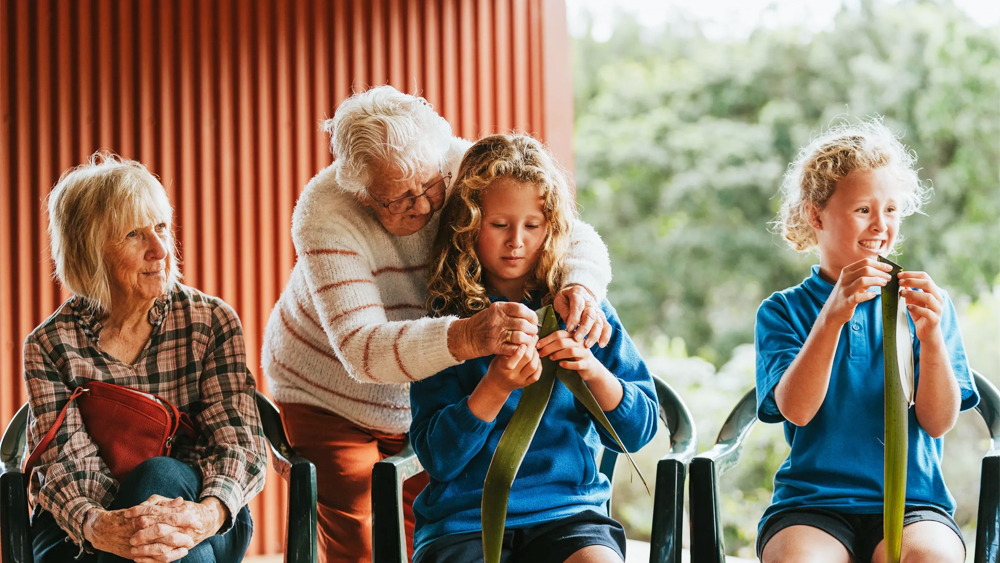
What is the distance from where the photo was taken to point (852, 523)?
189 centimetres

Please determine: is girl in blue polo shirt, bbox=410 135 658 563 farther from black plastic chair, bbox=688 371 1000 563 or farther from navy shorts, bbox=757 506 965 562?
navy shorts, bbox=757 506 965 562

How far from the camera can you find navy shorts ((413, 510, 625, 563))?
71.7 inches

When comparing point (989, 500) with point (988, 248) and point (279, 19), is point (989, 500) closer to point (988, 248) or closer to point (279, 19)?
point (279, 19)

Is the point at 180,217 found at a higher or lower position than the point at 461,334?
higher

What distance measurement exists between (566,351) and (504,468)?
0.24 meters

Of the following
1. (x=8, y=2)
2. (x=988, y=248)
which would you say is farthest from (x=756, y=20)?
(x=8, y=2)

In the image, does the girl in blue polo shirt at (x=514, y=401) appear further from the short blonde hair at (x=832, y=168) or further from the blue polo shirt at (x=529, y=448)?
the short blonde hair at (x=832, y=168)

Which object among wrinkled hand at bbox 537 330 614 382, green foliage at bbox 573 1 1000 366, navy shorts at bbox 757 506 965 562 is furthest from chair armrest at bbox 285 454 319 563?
green foliage at bbox 573 1 1000 366

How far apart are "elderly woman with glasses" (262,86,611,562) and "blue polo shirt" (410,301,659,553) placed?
0.36 ft

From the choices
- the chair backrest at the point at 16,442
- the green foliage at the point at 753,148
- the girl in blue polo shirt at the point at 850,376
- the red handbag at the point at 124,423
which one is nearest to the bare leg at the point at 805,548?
the girl in blue polo shirt at the point at 850,376

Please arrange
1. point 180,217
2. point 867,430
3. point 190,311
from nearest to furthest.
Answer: point 867,430, point 190,311, point 180,217

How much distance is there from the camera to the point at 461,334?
5.91ft

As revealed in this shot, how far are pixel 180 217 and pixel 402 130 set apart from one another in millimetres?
1785

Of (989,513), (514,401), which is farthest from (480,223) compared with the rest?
(989,513)
